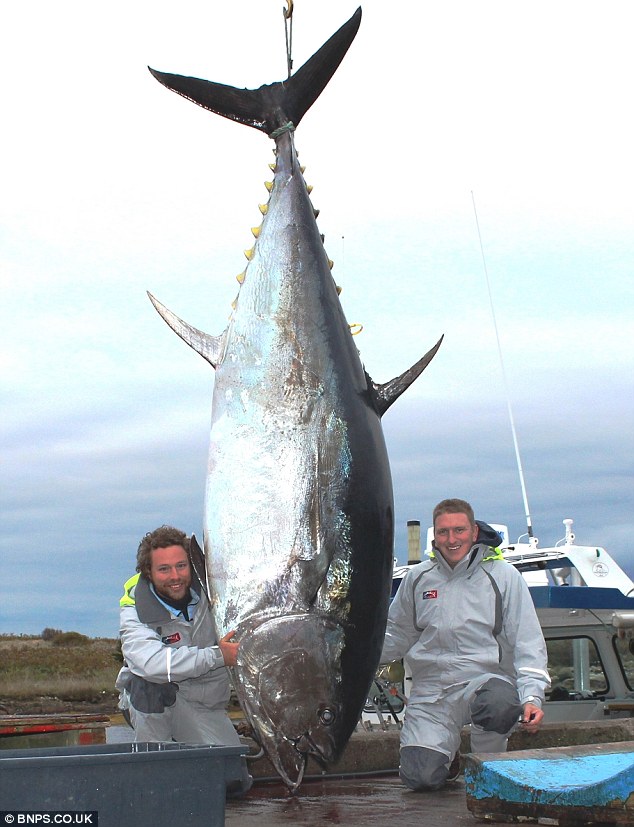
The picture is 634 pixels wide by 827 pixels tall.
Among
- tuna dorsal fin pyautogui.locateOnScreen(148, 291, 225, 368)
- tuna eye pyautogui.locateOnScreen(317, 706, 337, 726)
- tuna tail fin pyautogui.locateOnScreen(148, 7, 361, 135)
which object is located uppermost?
tuna tail fin pyautogui.locateOnScreen(148, 7, 361, 135)

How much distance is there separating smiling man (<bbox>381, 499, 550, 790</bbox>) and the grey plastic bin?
1883mm

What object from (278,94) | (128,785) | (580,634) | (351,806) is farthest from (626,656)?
(128,785)

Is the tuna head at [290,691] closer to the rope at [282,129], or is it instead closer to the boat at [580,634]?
the rope at [282,129]

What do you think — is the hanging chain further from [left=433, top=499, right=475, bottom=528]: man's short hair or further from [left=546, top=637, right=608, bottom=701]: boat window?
[left=546, top=637, right=608, bottom=701]: boat window

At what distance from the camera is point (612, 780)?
3.71 m

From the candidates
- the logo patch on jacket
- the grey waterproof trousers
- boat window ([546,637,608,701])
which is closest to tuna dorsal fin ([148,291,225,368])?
the logo patch on jacket

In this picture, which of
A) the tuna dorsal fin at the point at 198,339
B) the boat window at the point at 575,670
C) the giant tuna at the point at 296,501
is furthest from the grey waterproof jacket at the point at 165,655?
the boat window at the point at 575,670

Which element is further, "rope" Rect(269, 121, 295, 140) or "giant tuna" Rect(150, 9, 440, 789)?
"rope" Rect(269, 121, 295, 140)

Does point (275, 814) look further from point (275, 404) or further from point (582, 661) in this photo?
point (582, 661)

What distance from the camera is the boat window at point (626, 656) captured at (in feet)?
26.8

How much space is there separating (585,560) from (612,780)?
4800 mm

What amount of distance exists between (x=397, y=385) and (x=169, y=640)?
1.36 meters

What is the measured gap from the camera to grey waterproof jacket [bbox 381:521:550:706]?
4773 millimetres

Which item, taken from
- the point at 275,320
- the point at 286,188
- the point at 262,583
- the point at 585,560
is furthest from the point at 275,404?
the point at 585,560
